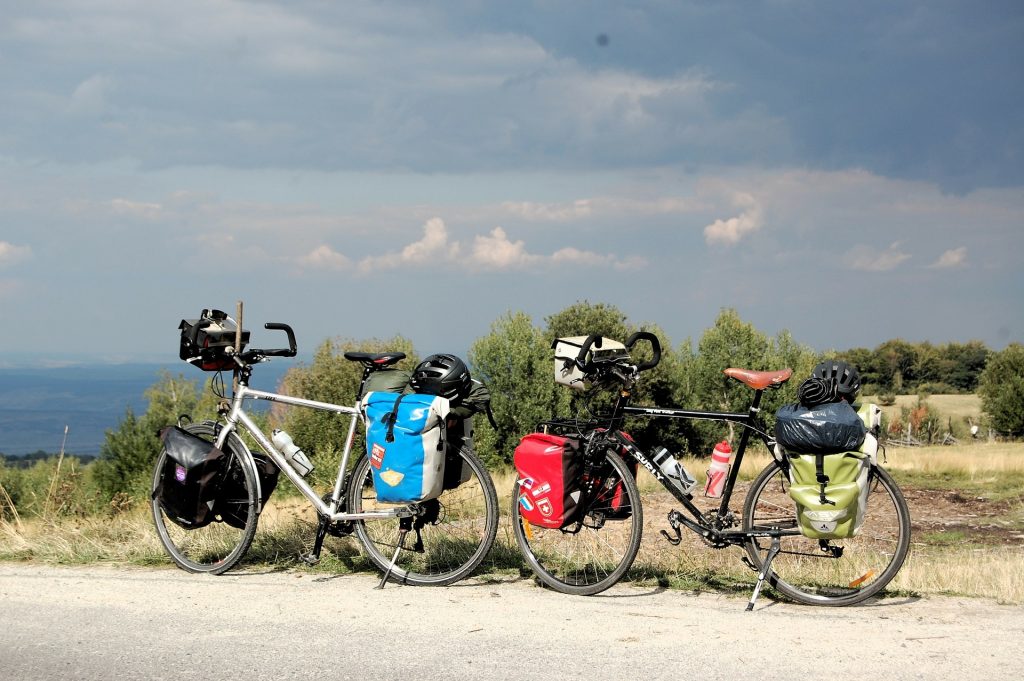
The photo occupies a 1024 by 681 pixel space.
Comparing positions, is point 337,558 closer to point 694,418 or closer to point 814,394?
point 694,418

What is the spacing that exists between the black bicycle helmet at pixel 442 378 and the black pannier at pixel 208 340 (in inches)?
58.5

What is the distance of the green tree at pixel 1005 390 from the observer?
62.8 metres

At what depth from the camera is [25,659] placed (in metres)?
4.72

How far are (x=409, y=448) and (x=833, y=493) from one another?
2.57 meters

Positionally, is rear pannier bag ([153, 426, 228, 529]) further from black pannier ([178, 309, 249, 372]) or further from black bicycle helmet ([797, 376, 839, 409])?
black bicycle helmet ([797, 376, 839, 409])

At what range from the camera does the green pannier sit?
5453 millimetres

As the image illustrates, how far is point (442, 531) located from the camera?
6730 millimetres

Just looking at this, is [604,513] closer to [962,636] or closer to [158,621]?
[962,636]

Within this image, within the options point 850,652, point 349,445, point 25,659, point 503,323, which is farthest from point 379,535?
point 503,323

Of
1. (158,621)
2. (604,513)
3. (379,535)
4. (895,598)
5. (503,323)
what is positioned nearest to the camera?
(158,621)

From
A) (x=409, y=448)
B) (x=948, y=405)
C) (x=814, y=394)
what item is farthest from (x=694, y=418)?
(x=948, y=405)

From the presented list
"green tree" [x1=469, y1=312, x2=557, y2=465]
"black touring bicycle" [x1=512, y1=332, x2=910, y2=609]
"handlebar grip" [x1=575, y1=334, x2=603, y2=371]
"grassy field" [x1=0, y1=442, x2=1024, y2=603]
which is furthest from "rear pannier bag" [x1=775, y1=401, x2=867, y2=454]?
"green tree" [x1=469, y1=312, x2=557, y2=465]

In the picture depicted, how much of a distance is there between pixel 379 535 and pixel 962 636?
12.1 feet

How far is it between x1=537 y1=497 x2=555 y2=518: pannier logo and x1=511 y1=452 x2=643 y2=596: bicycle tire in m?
0.10
